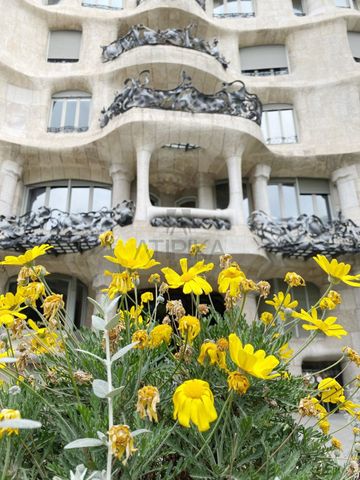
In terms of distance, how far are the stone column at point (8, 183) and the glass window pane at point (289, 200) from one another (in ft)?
26.6

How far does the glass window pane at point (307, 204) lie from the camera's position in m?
12.1

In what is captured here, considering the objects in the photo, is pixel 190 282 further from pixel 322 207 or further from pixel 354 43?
pixel 354 43

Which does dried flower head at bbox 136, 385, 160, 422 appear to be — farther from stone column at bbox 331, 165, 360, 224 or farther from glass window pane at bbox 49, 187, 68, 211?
stone column at bbox 331, 165, 360, 224

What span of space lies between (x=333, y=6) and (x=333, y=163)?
6.91 m

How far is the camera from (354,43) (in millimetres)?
13961

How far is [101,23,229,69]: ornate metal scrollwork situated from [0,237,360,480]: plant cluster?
1159 centimetres

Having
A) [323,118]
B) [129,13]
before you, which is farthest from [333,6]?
[129,13]

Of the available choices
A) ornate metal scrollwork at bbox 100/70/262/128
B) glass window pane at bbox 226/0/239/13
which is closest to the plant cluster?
ornate metal scrollwork at bbox 100/70/262/128

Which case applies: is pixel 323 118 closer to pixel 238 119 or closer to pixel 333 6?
pixel 238 119

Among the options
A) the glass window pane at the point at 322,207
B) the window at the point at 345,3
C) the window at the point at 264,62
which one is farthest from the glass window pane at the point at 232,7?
the glass window pane at the point at 322,207

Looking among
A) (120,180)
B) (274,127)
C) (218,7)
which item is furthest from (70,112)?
(218,7)

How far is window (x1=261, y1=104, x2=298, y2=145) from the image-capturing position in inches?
502

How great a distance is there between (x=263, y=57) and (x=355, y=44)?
10.9 ft

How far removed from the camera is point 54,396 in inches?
65.7
